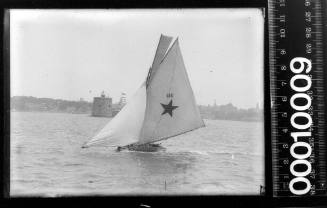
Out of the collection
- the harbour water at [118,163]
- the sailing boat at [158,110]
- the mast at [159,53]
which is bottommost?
the harbour water at [118,163]

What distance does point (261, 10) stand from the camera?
5.40 feet

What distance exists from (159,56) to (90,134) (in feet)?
1.44

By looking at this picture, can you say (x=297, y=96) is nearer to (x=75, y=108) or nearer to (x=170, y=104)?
(x=170, y=104)

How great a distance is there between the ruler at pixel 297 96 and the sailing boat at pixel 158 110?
347 mm

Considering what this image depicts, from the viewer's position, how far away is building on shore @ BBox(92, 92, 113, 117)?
5.33 ft

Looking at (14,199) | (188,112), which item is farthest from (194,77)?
(14,199)

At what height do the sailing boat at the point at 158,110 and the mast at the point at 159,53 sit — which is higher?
the mast at the point at 159,53

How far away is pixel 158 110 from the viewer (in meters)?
1.67

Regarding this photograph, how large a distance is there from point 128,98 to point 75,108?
0.23 metres

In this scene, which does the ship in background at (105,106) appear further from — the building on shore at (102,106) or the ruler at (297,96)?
the ruler at (297,96)

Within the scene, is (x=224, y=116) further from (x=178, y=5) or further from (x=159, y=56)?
(x=178, y=5)

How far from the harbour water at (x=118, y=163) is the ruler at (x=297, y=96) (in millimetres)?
90

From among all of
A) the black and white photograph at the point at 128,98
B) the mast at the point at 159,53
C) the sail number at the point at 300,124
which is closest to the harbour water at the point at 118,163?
the black and white photograph at the point at 128,98

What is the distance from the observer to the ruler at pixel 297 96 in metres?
1.61
